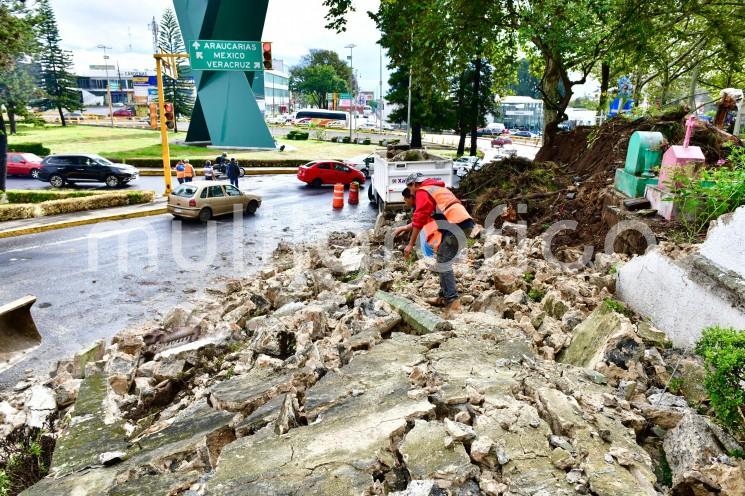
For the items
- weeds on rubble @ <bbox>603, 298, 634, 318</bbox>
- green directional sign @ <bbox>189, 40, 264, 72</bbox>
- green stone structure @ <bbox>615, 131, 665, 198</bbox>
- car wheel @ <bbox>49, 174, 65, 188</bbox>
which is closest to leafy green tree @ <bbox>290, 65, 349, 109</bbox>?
car wheel @ <bbox>49, 174, 65, 188</bbox>

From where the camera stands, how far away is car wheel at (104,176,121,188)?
Result: 2383cm

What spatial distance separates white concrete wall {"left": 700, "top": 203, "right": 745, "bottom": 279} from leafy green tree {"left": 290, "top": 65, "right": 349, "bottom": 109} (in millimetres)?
103286

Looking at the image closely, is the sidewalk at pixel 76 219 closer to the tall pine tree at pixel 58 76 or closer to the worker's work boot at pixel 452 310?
the worker's work boot at pixel 452 310

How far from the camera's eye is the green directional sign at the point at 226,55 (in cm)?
1914

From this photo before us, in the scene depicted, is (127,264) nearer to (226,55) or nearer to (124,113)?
(226,55)

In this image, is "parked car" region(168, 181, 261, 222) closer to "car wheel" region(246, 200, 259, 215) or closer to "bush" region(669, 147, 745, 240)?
"car wheel" region(246, 200, 259, 215)

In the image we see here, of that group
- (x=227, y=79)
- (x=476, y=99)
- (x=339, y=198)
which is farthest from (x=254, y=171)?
(x=476, y=99)

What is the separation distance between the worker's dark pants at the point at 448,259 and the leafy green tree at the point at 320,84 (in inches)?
3983

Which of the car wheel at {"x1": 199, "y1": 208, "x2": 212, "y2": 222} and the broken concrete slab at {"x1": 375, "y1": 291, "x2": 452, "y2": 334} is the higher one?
the broken concrete slab at {"x1": 375, "y1": 291, "x2": 452, "y2": 334}

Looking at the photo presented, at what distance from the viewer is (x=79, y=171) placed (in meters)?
23.5

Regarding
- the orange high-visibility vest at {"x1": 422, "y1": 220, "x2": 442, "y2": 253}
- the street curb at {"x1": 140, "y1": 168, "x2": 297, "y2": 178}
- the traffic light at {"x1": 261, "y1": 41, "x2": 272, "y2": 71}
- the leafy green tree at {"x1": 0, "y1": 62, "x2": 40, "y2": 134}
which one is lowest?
the street curb at {"x1": 140, "y1": 168, "x2": 297, "y2": 178}

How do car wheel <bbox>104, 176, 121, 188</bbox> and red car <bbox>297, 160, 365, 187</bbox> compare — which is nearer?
car wheel <bbox>104, 176, 121, 188</bbox>

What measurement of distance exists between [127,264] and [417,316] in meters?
8.73

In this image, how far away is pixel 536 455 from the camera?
2965 millimetres
